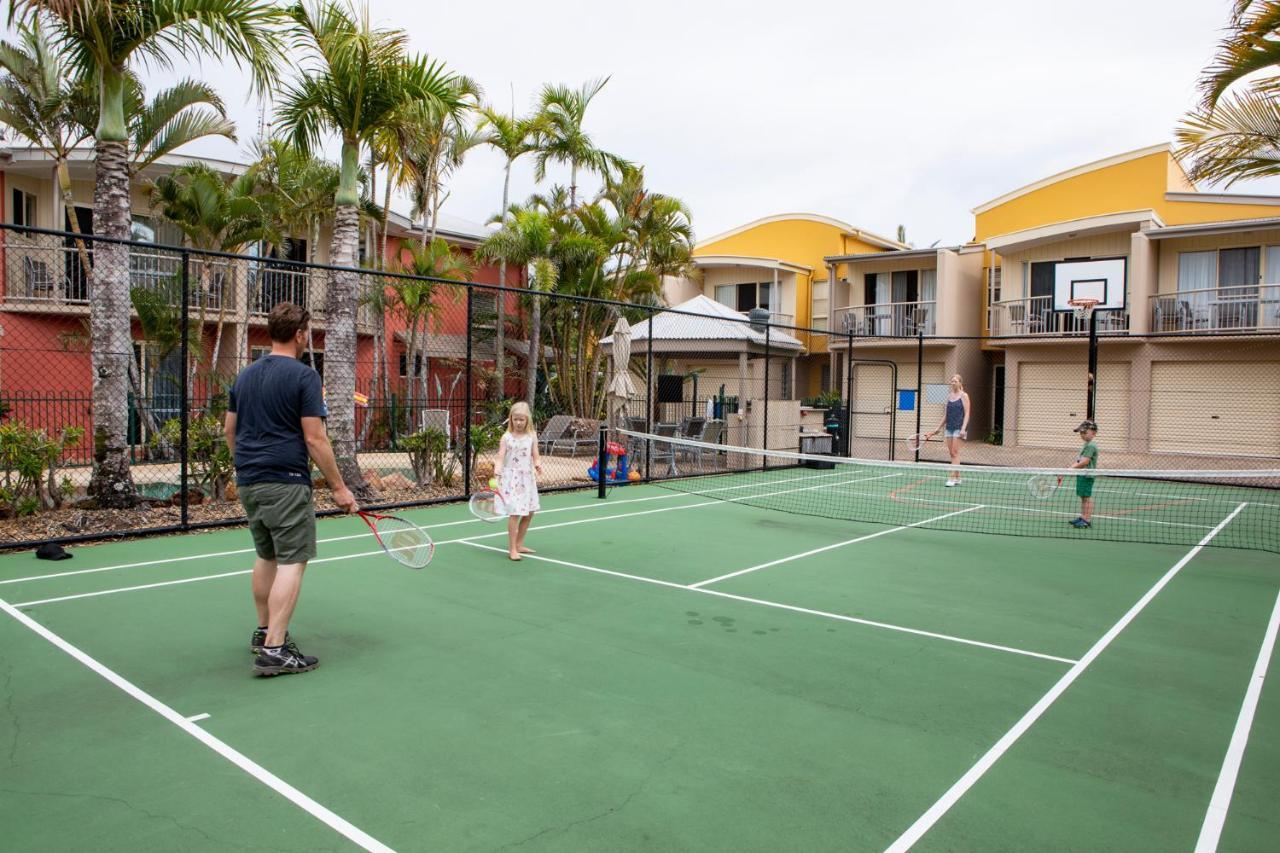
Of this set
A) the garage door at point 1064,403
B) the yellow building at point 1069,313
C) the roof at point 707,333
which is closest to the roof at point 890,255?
the yellow building at point 1069,313

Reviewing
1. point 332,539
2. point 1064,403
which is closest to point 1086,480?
point 332,539

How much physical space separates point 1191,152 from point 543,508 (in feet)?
30.5

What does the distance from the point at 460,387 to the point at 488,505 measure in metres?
Result: 15.2

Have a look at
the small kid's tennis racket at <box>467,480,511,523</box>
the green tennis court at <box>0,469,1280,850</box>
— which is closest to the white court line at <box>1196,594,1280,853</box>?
the green tennis court at <box>0,469,1280,850</box>

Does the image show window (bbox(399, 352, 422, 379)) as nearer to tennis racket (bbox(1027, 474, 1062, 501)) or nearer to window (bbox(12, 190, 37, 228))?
window (bbox(12, 190, 37, 228))

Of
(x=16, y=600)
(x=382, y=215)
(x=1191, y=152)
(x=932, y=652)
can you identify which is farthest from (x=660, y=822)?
(x=382, y=215)

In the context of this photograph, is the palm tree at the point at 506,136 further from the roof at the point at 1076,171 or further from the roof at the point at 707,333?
the roof at the point at 1076,171

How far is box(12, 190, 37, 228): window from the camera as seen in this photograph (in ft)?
55.2

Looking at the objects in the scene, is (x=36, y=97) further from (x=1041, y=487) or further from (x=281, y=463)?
(x=1041, y=487)

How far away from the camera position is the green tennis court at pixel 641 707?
10.6 ft

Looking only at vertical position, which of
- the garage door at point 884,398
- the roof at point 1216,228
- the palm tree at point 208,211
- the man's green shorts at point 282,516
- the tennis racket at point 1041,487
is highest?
the roof at point 1216,228

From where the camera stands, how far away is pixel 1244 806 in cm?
342

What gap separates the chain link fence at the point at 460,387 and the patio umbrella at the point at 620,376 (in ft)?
0.16

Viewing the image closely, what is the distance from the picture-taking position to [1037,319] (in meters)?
24.9
